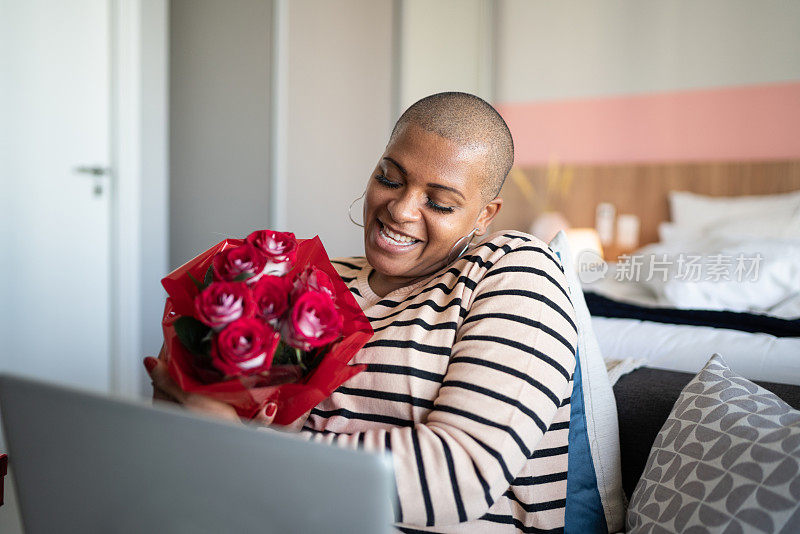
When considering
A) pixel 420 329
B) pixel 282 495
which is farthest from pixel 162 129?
pixel 282 495

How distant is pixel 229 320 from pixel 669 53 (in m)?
3.78

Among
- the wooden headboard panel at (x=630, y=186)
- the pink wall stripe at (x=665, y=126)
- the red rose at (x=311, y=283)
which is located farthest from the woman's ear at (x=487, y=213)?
the pink wall stripe at (x=665, y=126)

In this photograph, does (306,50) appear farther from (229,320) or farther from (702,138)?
(229,320)

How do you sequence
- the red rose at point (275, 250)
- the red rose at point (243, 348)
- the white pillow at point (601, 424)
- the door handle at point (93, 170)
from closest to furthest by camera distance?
the red rose at point (243, 348) < the red rose at point (275, 250) < the white pillow at point (601, 424) < the door handle at point (93, 170)

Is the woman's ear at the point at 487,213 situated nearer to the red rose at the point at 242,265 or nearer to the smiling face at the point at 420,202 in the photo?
the smiling face at the point at 420,202

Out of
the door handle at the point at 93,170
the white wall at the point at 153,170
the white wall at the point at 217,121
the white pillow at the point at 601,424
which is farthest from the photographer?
the white wall at the point at 217,121

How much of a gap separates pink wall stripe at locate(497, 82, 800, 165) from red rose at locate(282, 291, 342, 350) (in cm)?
352

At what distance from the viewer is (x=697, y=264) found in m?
2.56

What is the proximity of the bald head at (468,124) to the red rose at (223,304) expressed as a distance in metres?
0.50

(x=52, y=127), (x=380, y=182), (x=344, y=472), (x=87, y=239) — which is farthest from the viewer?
(x=87, y=239)

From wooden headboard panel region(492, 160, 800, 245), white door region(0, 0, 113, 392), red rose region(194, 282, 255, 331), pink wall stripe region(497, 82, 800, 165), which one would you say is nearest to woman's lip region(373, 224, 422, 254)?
red rose region(194, 282, 255, 331)

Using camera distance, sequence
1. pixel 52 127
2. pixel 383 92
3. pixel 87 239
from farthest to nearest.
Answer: pixel 383 92, pixel 87 239, pixel 52 127

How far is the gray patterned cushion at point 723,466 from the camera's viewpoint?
2.55 feet

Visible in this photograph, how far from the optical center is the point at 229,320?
2.36 feet
